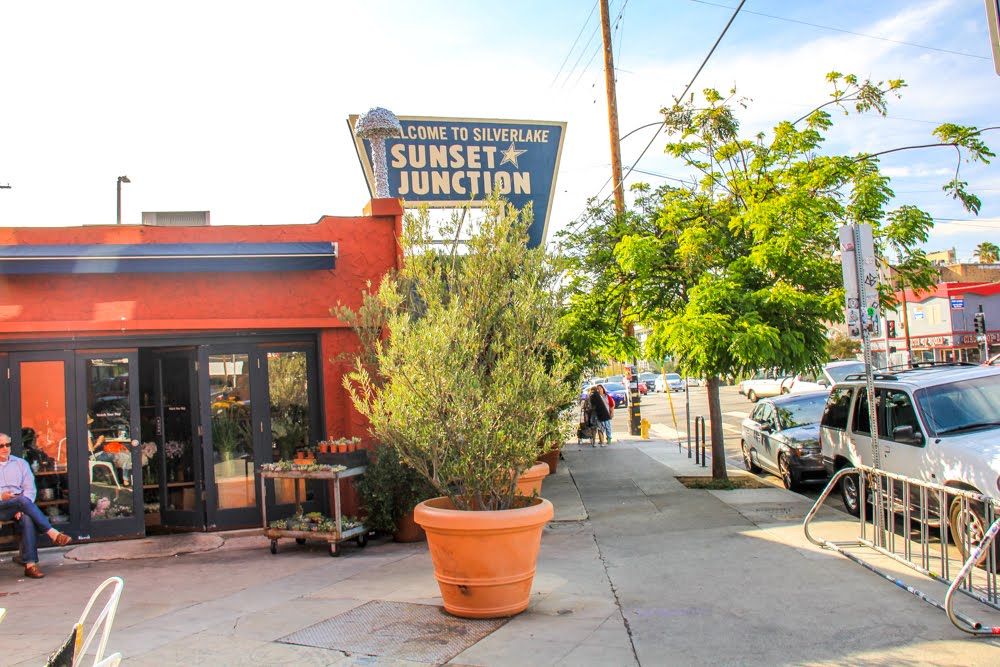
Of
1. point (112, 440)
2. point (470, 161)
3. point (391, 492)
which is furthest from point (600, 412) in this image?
point (112, 440)

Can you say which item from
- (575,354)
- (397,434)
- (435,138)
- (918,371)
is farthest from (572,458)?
(397,434)

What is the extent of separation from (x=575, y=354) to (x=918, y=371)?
4.50 m

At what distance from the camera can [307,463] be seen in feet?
29.1

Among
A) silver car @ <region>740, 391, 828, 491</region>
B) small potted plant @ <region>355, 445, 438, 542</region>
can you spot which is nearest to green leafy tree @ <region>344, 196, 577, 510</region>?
small potted plant @ <region>355, 445, 438, 542</region>

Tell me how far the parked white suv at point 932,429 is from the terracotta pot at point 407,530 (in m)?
5.21

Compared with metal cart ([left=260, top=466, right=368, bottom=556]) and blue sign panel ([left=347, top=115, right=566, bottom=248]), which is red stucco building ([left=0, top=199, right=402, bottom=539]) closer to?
metal cart ([left=260, top=466, right=368, bottom=556])

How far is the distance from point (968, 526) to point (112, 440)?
9001 mm

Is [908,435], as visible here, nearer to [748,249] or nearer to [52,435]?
[748,249]

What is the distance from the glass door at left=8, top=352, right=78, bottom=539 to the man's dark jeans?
1259 mm

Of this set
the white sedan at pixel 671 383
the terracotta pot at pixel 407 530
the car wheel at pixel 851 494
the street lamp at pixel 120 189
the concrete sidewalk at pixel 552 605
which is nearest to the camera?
the concrete sidewalk at pixel 552 605

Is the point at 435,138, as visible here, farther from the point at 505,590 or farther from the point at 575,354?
the point at 505,590

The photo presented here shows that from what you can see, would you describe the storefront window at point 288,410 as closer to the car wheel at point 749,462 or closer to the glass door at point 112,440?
the glass door at point 112,440

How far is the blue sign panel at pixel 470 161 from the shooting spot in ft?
42.0

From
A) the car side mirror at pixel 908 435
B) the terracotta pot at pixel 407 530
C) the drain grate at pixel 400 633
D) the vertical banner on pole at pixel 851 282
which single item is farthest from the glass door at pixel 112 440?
the car side mirror at pixel 908 435
